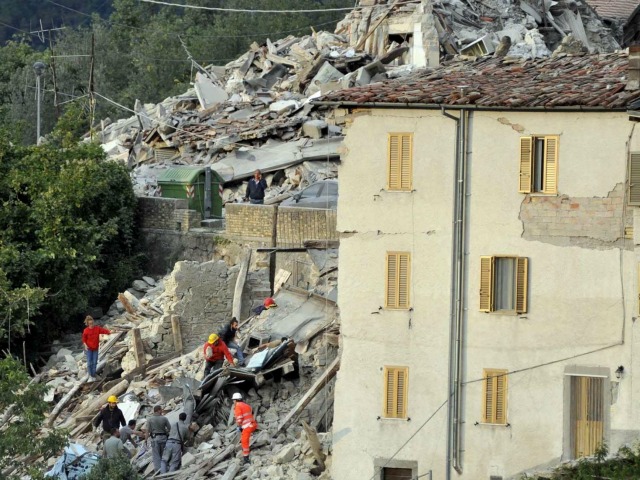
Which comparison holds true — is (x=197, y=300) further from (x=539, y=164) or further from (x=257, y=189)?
(x=539, y=164)

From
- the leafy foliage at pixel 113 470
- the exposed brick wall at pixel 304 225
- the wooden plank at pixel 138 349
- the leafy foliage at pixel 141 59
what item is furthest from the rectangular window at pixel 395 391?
the leafy foliage at pixel 141 59

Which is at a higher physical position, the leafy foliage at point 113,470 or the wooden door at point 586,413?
the wooden door at point 586,413

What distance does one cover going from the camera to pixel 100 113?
69375 millimetres

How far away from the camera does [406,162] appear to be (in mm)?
25219

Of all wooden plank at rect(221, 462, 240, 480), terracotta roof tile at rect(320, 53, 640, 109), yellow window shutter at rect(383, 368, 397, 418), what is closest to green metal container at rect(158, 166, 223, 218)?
terracotta roof tile at rect(320, 53, 640, 109)

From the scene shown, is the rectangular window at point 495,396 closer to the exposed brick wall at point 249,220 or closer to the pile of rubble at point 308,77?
the exposed brick wall at point 249,220

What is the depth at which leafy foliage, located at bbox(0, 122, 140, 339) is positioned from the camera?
36062mm

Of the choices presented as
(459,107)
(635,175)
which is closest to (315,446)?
(459,107)

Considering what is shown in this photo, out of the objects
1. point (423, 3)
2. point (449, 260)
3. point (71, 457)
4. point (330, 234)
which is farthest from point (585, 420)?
point (423, 3)

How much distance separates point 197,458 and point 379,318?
13.3 ft

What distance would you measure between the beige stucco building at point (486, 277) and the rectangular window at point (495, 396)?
0.02 m

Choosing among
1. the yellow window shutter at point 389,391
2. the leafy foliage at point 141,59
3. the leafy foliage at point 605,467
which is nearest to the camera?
the leafy foliage at point 605,467

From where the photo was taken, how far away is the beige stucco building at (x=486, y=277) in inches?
958

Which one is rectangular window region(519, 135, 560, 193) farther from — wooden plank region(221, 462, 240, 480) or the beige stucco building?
wooden plank region(221, 462, 240, 480)
